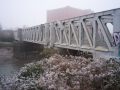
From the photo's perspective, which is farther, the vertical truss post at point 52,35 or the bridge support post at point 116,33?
the vertical truss post at point 52,35

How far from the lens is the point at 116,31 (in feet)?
28.1

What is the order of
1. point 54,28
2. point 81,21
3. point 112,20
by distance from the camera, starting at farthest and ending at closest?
1. point 54,28
2. point 81,21
3. point 112,20

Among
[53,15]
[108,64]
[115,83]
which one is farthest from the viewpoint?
[53,15]

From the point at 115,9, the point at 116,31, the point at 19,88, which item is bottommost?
the point at 19,88

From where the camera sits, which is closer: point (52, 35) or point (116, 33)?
point (116, 33)

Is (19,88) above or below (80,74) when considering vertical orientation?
below

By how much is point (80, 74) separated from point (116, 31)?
430 centimetres

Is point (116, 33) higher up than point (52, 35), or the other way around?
point (52, 35)

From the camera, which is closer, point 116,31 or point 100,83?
point 100,83

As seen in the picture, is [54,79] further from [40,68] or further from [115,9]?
[115,9]

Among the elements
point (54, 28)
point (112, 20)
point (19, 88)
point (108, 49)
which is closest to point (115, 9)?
point (112, 20)

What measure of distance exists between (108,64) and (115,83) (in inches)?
55.1

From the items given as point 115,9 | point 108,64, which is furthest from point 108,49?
point 108,64

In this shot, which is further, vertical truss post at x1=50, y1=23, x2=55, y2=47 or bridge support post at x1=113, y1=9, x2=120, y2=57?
vertical truss post at x1=50, y1=23, x2=55, y2=47
